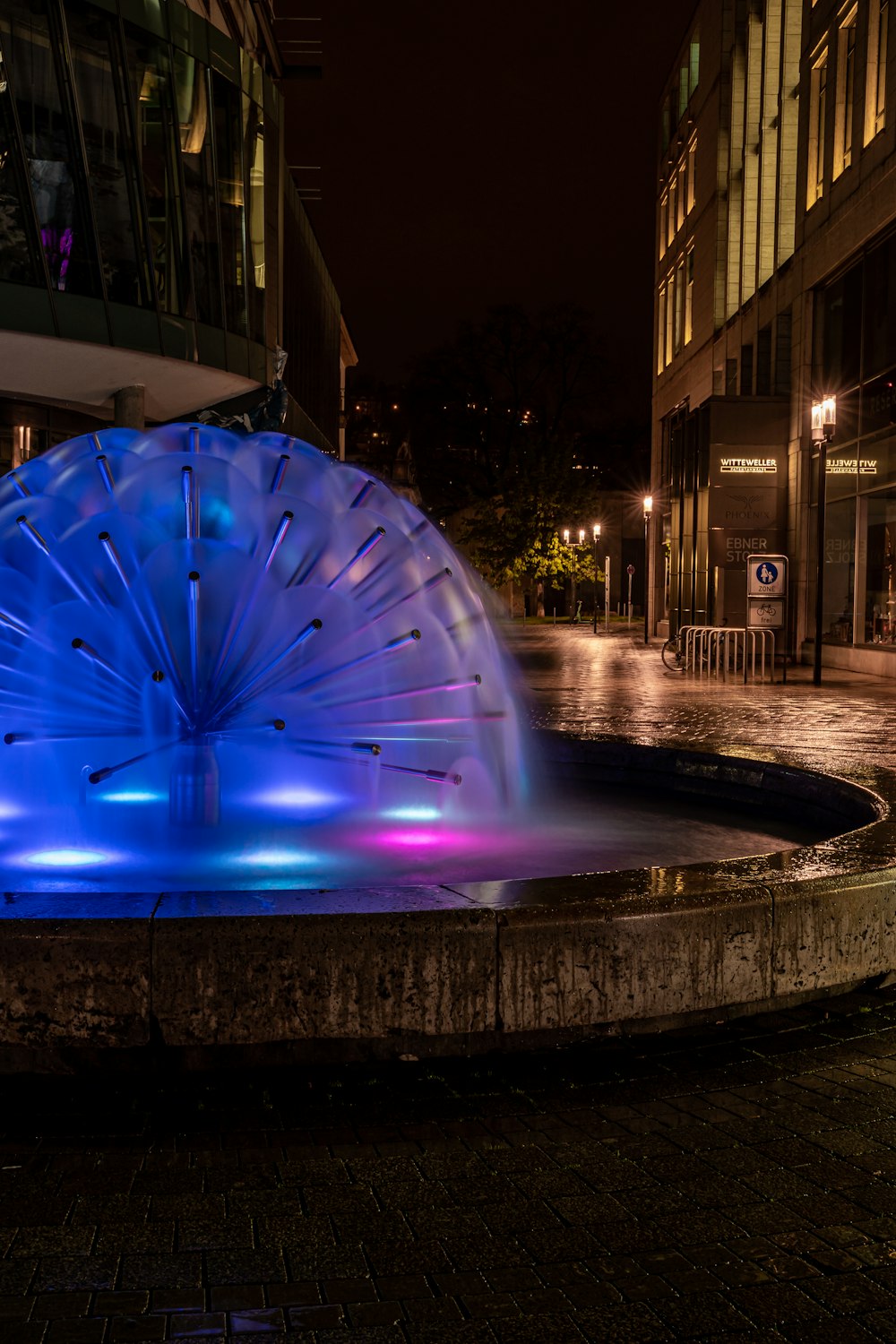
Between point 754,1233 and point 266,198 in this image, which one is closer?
point 754,1233

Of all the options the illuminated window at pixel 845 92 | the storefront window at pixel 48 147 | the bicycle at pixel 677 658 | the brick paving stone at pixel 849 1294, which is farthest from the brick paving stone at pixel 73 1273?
the illuminated window at pixel 845 92

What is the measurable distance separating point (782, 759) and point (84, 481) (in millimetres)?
5195

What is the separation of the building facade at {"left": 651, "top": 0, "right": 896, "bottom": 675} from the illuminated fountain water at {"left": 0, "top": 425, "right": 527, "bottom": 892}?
16.5 m

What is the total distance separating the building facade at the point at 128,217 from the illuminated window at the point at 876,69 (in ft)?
48.0

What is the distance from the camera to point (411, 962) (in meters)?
4.50

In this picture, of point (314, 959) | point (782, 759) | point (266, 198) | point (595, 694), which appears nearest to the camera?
point (314, 959)

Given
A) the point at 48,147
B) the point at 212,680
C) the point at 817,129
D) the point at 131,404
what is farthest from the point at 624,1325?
the point at 131,404

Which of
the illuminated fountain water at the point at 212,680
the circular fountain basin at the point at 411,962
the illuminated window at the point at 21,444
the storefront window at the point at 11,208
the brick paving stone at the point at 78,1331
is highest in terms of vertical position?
the storefront window at the point at 11,208

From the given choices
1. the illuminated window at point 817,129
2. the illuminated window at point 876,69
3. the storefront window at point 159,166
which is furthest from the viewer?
the storefront window at point 159,166

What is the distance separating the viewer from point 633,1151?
388 centimetres

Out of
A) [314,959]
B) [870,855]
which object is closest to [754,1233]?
[314,959]

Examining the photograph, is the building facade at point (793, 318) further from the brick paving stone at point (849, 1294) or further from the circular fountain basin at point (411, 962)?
the brick paving stone at point (849, 1294)

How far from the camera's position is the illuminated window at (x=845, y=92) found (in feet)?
86.7

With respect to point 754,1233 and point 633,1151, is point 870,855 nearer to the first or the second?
point 633,1151
